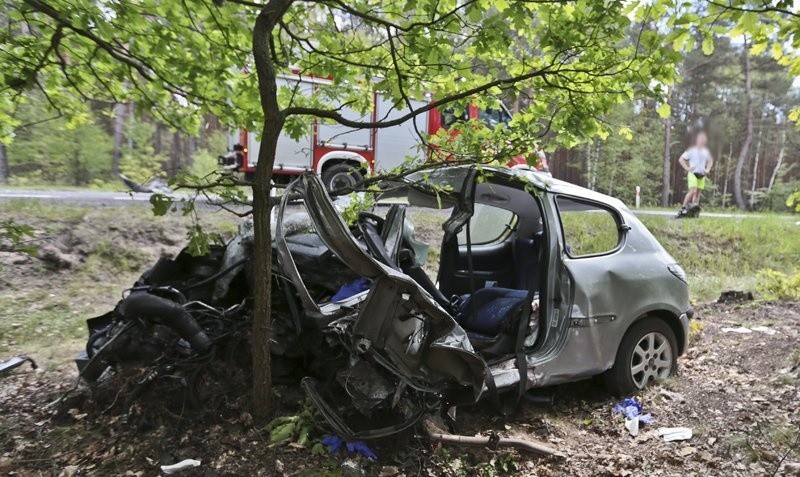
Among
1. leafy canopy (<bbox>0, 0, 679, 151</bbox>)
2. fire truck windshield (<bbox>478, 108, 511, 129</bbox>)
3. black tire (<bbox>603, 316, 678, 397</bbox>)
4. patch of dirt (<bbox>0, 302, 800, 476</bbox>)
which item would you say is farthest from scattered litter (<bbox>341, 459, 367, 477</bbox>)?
fire truck windshield (<bbox>478, 108, 511, 129</bbox>)

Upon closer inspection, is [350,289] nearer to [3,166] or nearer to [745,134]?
[3,166]

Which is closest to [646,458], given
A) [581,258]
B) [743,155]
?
[581,258]

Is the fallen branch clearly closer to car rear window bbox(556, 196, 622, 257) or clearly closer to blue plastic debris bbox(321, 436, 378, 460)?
blue plastic debris bbox(321, 436, 378, 460)

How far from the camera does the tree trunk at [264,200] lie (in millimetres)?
2482

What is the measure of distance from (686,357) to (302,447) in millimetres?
3985

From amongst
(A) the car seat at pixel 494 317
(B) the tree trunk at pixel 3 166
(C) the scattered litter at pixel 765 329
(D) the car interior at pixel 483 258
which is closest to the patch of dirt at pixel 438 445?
(A) the car seat at pixel 494 317

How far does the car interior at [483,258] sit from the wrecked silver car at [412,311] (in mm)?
17

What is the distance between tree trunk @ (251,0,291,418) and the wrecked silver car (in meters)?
0.16

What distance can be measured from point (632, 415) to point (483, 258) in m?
1.85

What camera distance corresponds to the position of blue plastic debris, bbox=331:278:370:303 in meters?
3.12

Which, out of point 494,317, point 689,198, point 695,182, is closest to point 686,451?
point 494,317

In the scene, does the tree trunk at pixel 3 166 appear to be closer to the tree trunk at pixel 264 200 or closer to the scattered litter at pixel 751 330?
the tree trunk at pixel 264 200

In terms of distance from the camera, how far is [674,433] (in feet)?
10.8

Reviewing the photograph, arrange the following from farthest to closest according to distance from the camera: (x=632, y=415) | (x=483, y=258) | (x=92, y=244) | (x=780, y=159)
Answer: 1. (x=780, y=159)
2. (x=92, y=244)
3. (x=483, y=258)
4. (x=632, y=415)
